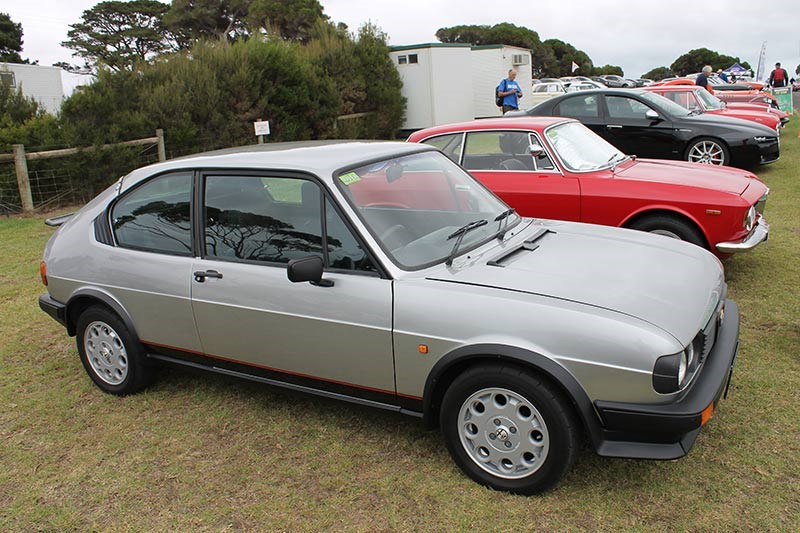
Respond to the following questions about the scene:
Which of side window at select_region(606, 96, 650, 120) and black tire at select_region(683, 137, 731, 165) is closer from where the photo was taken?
black tire at select_region(683, 137, 731, 165)

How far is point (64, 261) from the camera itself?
4535 millimetres

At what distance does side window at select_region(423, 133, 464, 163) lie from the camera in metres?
6.99

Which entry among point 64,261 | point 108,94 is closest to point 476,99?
point 108,94

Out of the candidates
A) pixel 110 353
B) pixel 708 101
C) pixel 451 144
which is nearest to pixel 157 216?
pixel 110 353

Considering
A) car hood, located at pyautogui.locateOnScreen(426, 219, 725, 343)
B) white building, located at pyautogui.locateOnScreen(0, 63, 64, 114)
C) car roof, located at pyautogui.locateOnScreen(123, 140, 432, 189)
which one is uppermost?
white building, located at pyautogui.locateOnScreen(0, 63, 64, 114)

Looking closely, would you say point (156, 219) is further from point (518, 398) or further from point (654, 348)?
point (654, 348)

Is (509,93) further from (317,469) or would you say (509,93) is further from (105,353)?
(317,469)

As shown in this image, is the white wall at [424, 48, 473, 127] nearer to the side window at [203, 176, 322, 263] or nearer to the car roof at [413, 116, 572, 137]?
the car roof at [413, 116, 572, 137]

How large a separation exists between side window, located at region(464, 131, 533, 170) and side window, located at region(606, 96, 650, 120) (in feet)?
15.8

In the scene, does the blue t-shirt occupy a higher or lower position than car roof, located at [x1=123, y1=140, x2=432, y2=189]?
higher

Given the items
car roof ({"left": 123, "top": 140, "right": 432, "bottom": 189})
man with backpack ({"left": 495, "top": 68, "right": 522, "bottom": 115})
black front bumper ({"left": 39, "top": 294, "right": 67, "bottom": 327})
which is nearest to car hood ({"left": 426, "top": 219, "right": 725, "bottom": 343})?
car roof ({"left": 123, "top": 140, "right": 432, "bottom": 189})

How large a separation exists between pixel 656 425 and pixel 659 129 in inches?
351

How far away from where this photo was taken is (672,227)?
5828 mm

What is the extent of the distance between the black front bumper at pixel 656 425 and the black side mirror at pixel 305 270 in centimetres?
145
